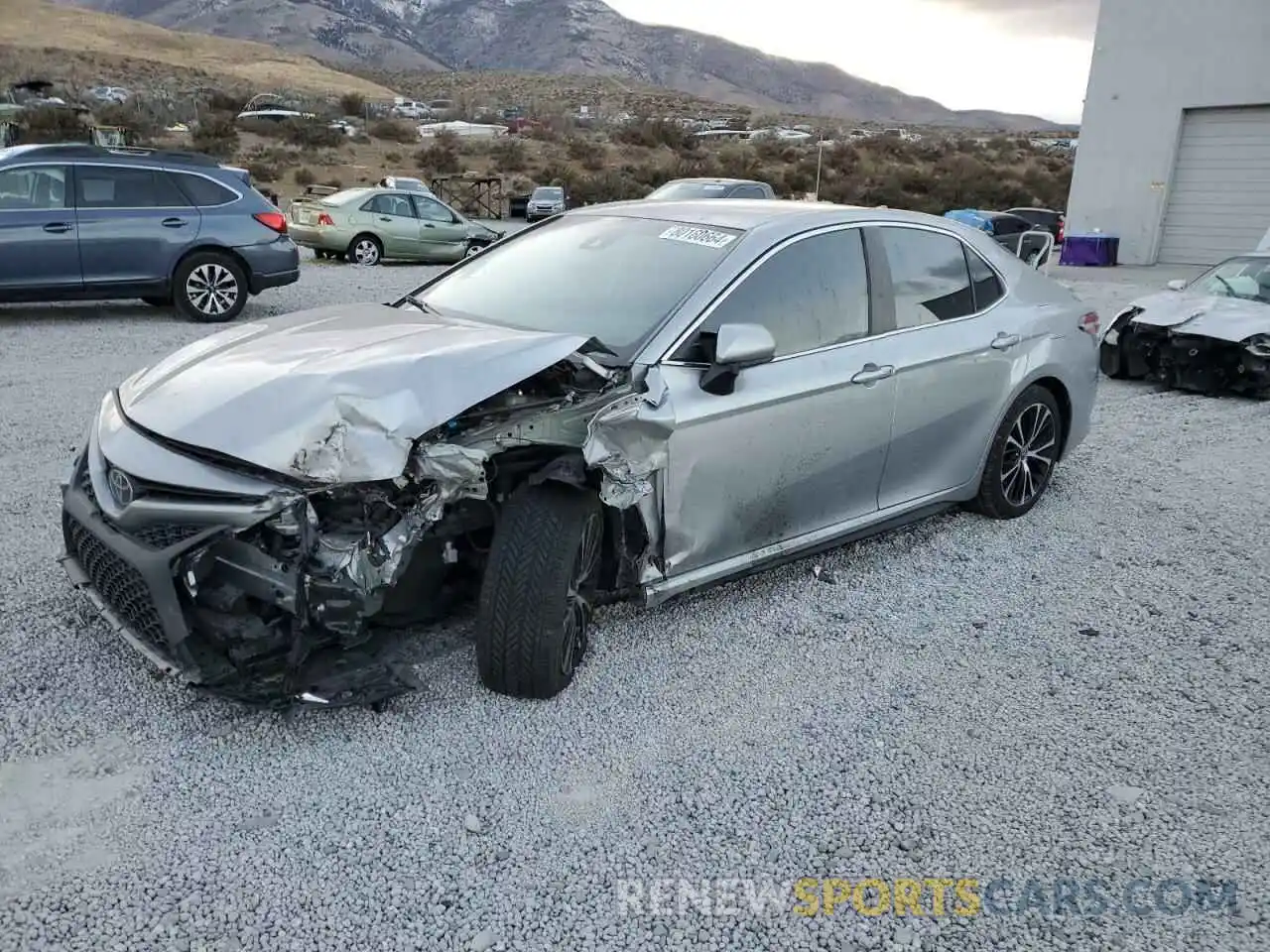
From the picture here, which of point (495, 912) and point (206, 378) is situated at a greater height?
point (206, 378)

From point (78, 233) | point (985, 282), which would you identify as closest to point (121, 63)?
point (78, 233)

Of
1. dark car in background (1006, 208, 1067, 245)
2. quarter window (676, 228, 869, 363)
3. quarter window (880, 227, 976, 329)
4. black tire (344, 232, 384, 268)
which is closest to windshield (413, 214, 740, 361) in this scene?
quarter window (676, 228, 869, 363)

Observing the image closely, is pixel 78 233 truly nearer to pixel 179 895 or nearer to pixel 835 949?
pixel 179 895

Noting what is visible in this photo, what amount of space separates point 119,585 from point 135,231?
7.61 m

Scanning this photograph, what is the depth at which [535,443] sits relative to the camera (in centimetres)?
319

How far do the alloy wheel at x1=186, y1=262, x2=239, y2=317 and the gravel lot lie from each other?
19.3ft

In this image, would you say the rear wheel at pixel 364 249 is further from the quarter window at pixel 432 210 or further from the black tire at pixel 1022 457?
the black tire at pixel 1022 457

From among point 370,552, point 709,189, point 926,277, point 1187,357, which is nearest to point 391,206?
point 709,189

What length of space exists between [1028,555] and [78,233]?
8.77 meters

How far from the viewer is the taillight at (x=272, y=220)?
1011cm

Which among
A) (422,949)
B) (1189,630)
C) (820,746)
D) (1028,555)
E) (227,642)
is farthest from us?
(1028,555)

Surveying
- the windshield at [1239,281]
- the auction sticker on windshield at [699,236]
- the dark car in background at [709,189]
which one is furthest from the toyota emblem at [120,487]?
the dark car in background at [709,189]

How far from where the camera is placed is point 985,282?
488 centimetres

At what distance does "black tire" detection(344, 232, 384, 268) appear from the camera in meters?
16.9
